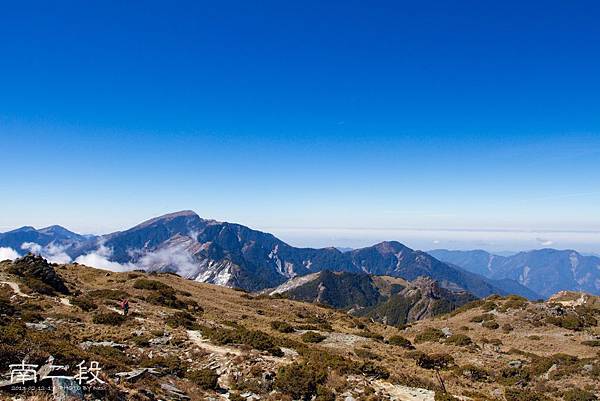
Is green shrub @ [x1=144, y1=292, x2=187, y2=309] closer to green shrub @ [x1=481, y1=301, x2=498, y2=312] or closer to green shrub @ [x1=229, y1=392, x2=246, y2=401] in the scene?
green shrub @ [x1=229, y1=392, x2=246, y2=401]

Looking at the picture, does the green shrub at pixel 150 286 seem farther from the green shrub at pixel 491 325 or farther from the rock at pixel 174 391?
the green shrub at pixel 491 325

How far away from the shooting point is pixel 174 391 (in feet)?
60.6

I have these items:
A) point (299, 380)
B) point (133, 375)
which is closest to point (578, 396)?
point (299, 380)

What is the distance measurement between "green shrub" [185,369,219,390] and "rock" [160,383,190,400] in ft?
6.03

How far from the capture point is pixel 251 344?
27922 millimetres

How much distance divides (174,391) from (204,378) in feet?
9.00

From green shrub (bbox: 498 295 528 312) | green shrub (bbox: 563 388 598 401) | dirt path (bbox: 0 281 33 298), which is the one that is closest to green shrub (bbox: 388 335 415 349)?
green shrub (bbox: 563 388 598 401)

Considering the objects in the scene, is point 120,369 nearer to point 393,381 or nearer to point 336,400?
point 336,400

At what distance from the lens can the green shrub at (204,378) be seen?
67.5ft

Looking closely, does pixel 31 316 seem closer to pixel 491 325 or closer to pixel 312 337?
pixel 312 337

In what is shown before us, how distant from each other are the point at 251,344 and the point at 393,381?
10506mm

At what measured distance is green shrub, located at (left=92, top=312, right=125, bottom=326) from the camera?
30688 mm

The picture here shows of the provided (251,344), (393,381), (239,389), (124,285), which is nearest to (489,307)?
(393,381)

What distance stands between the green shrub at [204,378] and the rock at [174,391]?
1837 mm
